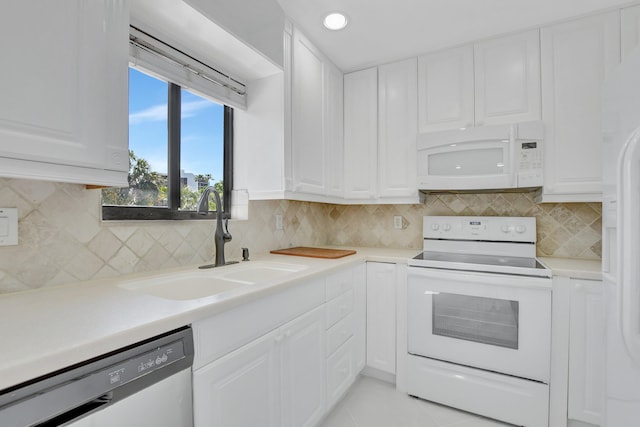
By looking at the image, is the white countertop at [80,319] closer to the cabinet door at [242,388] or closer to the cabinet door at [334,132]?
the cabinet door at [242,388]

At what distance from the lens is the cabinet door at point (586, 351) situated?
153cm

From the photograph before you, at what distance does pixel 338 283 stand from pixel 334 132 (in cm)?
122

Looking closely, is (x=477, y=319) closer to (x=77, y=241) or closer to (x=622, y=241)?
(x=622, y=241)

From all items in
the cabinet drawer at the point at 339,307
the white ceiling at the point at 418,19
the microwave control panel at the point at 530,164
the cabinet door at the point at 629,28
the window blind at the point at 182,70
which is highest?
the white ceiling at the point at 418,19

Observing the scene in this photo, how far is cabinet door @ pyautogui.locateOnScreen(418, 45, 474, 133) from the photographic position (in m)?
2.07

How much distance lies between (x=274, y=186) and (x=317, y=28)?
105cm

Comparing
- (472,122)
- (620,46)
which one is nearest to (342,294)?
(472,122)

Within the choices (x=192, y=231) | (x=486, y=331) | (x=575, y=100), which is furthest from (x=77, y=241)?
(x=575, y=100)

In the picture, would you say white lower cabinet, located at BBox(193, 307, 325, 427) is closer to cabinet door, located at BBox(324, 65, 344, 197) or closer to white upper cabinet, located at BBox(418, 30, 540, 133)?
cabinet door, located at BBox(324, 65, 344, 197)

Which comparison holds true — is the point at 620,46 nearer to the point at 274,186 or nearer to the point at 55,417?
the point at 274,186

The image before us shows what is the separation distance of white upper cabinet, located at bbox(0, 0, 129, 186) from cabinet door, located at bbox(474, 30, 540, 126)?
202cm

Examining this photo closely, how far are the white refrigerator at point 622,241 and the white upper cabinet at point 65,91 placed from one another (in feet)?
5.61

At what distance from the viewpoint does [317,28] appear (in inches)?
76.3

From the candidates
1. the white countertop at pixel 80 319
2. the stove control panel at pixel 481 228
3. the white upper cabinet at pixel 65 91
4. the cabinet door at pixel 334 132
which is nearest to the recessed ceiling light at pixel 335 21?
the cabinet door at pixel 334 132
